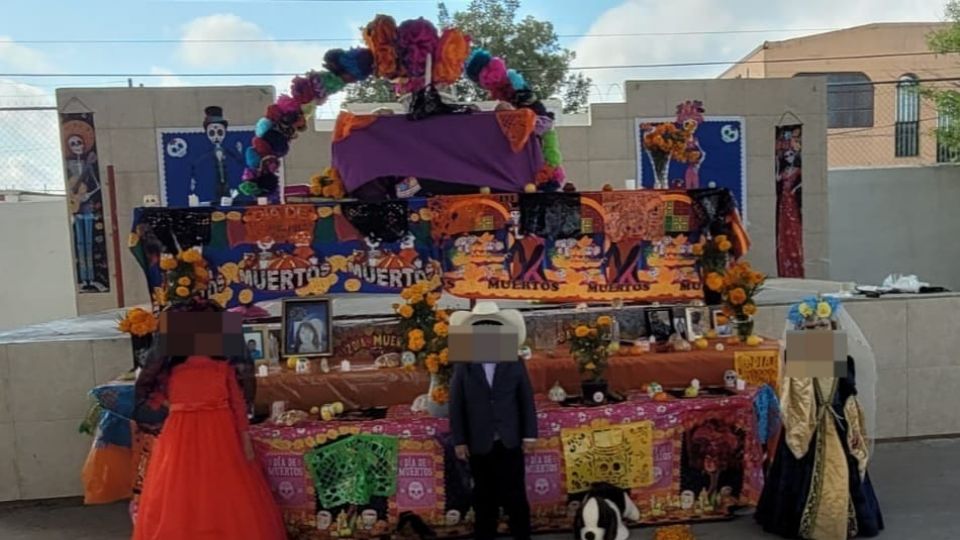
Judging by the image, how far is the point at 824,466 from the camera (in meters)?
4.67

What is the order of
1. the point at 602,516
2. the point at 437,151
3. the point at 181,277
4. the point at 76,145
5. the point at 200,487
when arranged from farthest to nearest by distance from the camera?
1. the point at 76,145
2. the point at 437,151
3. the point at 181,277
4. the point at 602,516
5. the point at 200,487

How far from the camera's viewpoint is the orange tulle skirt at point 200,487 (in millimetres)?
4422

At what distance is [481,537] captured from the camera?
4754 mm

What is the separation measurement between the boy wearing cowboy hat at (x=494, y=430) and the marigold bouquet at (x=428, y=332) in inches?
9.6

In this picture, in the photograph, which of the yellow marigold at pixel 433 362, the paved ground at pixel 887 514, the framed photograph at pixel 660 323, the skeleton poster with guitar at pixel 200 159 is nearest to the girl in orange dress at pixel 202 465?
the paved ground at pixel 887 514

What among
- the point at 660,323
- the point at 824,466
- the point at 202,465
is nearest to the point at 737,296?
the point at 660,323

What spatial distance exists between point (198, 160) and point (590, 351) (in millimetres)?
7568

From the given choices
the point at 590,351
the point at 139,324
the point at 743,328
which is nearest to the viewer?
the point at 139,324

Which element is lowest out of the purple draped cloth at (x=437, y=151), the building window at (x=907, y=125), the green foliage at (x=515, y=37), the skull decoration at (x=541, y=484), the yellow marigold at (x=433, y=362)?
the skull decoration at (x=541, y=484)

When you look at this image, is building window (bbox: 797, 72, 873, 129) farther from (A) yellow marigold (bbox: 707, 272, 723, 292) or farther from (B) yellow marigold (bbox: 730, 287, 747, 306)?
(A) yellow marigold (bbox: 707, 272, 723, 292)

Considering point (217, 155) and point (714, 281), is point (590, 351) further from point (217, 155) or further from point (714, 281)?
point (217, 155)

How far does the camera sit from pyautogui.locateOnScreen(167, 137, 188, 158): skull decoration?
10.8 m

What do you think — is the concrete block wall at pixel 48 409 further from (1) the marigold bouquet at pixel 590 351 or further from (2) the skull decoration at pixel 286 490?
(1) the marigold bouquet at pixel 590 351

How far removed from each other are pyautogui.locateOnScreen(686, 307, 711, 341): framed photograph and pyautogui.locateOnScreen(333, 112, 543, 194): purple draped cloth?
1662 millimetres
